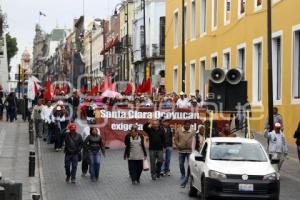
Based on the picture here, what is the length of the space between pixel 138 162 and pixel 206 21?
2447 centimetres

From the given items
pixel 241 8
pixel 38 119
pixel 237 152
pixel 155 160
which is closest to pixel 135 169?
pixel 155 160

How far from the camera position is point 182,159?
20469 mm

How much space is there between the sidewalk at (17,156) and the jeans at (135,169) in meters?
2.37

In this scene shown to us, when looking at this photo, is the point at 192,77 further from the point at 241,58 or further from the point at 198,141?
the point at 198,141

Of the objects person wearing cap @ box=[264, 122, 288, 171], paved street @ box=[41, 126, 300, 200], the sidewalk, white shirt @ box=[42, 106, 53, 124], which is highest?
white shirt @ box=[42, 106, 53, 124]

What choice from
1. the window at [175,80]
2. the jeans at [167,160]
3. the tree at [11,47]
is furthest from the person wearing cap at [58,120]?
the tree at [11,47]

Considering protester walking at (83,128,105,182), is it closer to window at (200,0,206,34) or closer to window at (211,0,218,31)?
window at (211,0,218,31)

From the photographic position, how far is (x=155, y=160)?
70.0 feet

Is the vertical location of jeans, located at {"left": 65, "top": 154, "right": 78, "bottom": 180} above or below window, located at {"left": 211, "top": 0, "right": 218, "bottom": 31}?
below

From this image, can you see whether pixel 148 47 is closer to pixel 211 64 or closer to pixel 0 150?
pixel 211 64

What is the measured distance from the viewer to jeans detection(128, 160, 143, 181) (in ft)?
67.1

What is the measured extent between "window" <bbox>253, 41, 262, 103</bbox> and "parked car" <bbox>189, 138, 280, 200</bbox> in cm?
1738

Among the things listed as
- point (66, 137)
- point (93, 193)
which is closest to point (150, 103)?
point (66, 137)

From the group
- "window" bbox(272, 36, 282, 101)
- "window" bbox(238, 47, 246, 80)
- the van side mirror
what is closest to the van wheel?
the van side mirror
